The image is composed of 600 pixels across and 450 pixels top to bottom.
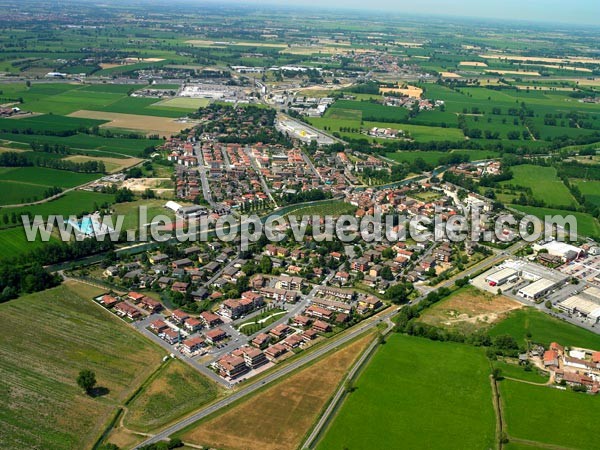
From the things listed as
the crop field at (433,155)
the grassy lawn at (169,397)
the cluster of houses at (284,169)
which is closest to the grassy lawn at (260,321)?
the grassy lawn at (169,397)

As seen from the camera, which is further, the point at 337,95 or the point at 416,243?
the point at 337,95

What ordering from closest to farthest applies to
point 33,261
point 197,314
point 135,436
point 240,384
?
point 135,436 → point 240,384 → point 197,314 → point 33,261

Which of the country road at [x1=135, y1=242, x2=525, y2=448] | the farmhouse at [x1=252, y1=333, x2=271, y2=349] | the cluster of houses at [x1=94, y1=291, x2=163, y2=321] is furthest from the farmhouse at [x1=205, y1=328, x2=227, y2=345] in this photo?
the cluster of houses at [x1=94, y1=291, x2=163, y2=321]

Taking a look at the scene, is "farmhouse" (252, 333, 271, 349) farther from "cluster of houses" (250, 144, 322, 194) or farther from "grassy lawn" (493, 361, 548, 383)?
"cluster of houses" (250, 144, 322, 194)

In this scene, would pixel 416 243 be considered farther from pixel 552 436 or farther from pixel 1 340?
pixel 1 340

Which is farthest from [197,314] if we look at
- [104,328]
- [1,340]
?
[1,340]

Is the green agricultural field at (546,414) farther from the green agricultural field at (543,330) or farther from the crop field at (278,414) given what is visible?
the crop field at (278,414)
